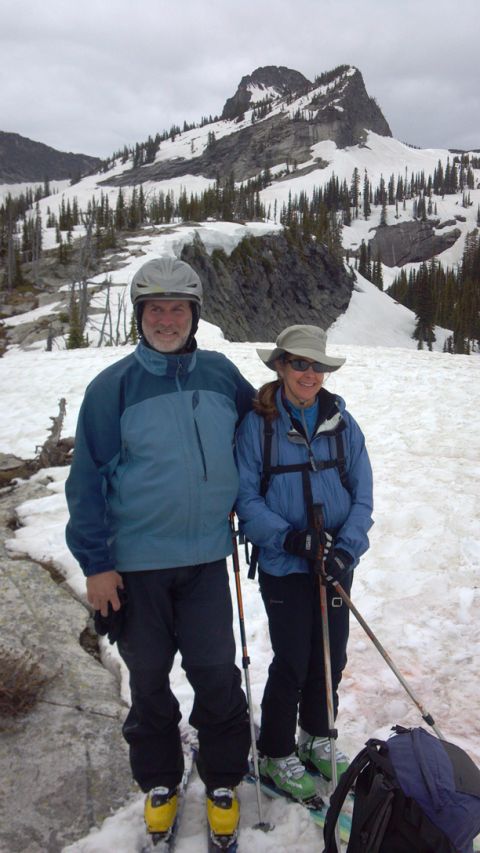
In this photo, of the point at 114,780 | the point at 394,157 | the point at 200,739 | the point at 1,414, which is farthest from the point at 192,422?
the point at 394,157

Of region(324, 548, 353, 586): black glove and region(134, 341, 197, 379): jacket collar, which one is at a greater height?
region(134, 341, 197, 379): jacket collar

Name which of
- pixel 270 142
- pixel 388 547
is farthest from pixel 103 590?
pixel 270 142

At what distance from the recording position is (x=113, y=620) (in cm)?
261

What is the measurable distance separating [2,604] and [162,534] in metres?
2.67

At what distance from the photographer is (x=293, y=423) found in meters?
2.88

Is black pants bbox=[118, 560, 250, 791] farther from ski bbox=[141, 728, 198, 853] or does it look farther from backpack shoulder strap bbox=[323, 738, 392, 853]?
backpack shoulder strap bbox=[323, 738, 392, 853]

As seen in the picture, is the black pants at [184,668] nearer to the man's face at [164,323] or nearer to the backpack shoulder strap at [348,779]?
the backpack shoulder strap at [348,779]

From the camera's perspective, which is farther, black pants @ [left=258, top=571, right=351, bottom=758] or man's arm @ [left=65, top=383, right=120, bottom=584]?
black pants @ [left=258, top=571, right=351, bottom=758]

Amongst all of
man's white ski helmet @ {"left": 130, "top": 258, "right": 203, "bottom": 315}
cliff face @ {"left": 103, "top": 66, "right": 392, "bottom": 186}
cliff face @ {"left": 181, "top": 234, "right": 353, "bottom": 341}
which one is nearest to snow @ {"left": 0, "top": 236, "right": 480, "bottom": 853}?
man's white ski helmet @ {"left": 130, "top": 258, "right": 203, "bottom": 315}

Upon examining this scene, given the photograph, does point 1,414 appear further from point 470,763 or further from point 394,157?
point 394,157

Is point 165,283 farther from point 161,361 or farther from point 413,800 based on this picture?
point 413,800

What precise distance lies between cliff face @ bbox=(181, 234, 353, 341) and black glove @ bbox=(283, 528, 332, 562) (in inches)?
1653

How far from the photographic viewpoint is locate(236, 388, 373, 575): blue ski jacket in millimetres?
2773

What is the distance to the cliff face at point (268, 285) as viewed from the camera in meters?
50.0
